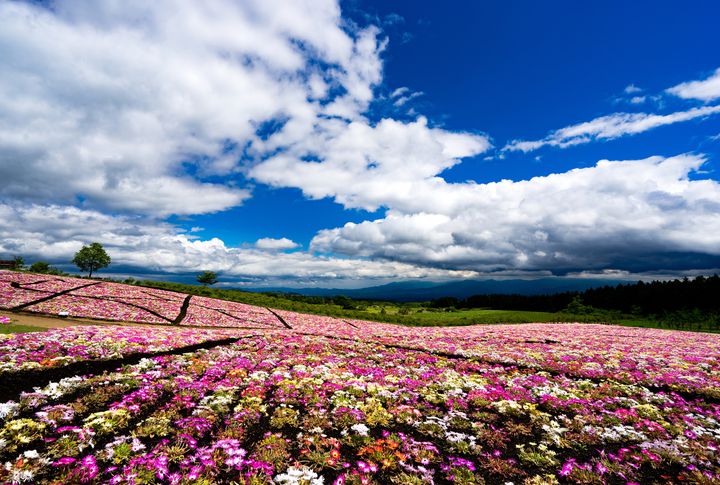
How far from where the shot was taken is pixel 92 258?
10162 cm

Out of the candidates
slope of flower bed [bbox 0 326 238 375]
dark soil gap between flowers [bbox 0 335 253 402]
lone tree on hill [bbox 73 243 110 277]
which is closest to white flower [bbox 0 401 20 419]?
dark soil gap between flowers [bbox 0 335 253 402]

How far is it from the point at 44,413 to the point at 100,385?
2379mm

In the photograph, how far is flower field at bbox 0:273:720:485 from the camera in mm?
5836

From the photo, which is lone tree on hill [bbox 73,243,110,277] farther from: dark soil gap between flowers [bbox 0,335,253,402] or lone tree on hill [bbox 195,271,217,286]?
dark soil gap between flowers [bbox 0,335,253,402]

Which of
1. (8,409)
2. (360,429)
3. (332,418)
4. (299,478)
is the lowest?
(332,418)

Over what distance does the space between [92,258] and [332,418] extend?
131964 mm

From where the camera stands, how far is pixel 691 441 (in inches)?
301

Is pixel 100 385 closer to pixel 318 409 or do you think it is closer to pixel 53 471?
pixel 53 471

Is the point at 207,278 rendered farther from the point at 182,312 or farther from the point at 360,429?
the point at 360,429

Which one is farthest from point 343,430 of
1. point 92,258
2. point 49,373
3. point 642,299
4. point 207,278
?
point 642,299

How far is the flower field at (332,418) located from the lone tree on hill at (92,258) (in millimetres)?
116014

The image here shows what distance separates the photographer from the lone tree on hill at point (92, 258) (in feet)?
330

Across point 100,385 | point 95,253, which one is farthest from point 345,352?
point 95,253

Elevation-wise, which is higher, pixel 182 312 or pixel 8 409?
pixel 8 409
